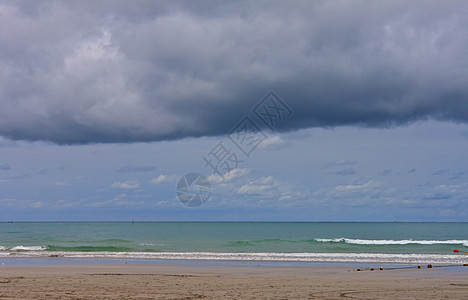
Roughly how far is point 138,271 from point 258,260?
1107 centimetres

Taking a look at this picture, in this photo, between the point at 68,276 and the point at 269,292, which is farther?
the point at 68,276

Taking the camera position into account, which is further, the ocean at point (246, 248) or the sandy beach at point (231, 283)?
the ocean at point (246, 248)

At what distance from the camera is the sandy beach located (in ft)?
59.6

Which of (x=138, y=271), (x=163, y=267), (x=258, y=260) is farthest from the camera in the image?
(x=258, y=260)

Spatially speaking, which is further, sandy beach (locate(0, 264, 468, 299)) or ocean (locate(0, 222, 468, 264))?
ocean (locate(0, 222, 468, 264))

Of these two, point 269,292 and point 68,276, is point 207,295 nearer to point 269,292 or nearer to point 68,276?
point 269,292

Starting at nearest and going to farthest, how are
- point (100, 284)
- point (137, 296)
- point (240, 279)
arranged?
point (137, 296), point (100, 284), point (240, 279)

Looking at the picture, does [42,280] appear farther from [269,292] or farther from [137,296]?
[269,292]

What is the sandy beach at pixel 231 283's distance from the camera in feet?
59.6

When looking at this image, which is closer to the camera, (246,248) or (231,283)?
(231,283)

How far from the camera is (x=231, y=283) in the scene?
21766 mm

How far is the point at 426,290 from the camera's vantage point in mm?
19891

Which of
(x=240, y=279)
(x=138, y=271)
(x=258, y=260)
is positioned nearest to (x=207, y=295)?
(x=240, y=279)

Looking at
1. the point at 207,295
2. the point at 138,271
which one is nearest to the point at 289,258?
the point at 138,271
